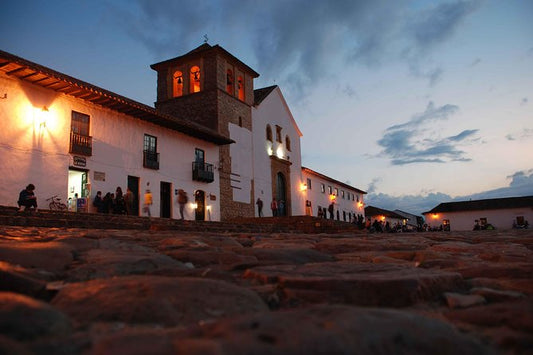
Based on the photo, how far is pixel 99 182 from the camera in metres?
16.1

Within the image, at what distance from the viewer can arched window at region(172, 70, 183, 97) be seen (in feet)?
82.2

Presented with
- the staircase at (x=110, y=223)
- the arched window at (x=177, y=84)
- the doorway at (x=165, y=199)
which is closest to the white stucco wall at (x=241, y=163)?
the arched window at (x=177, y=84)

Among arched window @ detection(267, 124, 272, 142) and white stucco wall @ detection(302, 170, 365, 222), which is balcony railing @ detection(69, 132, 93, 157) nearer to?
arched window @ detection(267, 124, 272, 142)

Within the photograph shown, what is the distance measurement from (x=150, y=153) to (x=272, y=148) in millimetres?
11063

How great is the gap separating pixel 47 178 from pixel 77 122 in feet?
8.17

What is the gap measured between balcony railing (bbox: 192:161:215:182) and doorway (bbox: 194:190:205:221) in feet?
2.32

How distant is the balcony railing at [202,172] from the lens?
20688 mm

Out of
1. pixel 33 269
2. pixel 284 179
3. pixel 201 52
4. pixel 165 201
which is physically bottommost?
pixel 33 269

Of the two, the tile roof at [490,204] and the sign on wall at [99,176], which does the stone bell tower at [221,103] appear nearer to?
the sign on wall at [99,176]

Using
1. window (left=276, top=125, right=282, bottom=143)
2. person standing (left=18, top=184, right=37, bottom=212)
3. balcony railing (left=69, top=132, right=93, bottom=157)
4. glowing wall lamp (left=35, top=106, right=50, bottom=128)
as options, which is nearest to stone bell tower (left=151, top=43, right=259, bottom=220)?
window (left=276, top=125, right=282, bottom=143)

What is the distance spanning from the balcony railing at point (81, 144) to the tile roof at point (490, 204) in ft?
140

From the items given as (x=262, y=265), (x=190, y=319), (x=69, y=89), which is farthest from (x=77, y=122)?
(x=190, y=319)

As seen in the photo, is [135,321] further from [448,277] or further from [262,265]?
[448,277]

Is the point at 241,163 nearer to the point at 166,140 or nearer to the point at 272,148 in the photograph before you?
the point at 272,148
